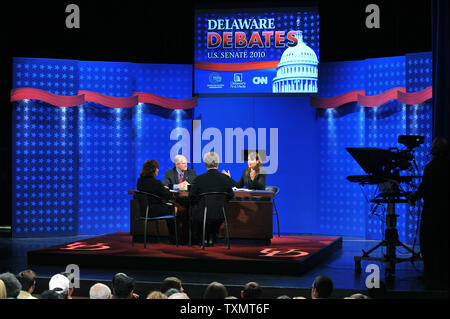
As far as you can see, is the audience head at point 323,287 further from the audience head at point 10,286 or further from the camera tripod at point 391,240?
the camera tripod at point 391,240

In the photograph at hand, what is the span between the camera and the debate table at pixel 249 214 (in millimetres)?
7137

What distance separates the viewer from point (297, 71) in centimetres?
961

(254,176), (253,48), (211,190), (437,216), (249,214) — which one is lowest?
(249,214)

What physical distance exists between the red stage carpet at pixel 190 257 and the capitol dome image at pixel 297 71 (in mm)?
3508

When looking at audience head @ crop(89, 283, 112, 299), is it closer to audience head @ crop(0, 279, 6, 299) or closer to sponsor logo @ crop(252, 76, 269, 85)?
audience head @ crop(0, 279, 6, 299)

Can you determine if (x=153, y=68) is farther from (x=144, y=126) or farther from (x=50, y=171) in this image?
(x=50, y=171)

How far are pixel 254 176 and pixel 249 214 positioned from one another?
102 cm

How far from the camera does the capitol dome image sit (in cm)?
966

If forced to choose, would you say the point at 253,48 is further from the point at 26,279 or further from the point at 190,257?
the point at 26,279

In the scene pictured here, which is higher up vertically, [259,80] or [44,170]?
[259,80]

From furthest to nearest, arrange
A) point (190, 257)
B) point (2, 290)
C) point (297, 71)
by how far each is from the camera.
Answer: point (297, 71), point (190, 257), point (2, 290)

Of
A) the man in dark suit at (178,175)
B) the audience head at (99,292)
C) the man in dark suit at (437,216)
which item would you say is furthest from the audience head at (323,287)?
the man in dark suit at (178,175)

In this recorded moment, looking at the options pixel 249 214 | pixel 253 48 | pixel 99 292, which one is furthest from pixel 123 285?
pixel 253 48

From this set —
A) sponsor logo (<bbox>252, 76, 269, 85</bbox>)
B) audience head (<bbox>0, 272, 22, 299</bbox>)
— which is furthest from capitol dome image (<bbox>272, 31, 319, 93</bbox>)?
audience head (<bbox>0, 272, 22, 299</bbox>)
